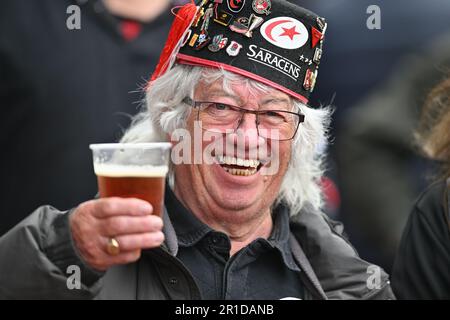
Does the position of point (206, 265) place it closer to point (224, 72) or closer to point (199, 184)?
point (199, 184)

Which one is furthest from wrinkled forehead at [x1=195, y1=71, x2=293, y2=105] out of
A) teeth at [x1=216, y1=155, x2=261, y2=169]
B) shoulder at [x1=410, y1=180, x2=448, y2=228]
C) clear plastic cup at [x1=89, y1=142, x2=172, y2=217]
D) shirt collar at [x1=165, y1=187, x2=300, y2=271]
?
shoulder at [x1=410, y1=180, x2=448, y2=228]

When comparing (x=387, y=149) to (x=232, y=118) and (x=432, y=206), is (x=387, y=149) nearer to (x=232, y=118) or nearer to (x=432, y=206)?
(x=432, y=206)

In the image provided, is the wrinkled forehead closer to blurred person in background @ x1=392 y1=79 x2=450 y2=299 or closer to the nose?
the nose

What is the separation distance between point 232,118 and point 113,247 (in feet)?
1.93

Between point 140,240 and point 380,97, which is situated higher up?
point 380,97

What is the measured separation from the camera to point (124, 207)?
193 centimetres

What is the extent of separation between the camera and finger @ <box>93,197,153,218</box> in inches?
75.6

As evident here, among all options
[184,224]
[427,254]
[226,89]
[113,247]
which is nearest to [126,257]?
[113,247]

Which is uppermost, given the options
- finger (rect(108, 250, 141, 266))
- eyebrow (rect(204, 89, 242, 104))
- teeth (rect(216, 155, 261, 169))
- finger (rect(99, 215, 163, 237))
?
eyebrow (rect(204, 89, 242, 104))

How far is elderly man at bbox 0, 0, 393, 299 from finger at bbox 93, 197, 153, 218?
12.1 inches

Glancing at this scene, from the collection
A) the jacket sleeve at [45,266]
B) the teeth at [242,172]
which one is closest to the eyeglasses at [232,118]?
the teeth at [242,172]

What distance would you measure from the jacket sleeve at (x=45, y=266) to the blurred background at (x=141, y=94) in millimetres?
359

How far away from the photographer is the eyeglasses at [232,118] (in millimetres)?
2377
